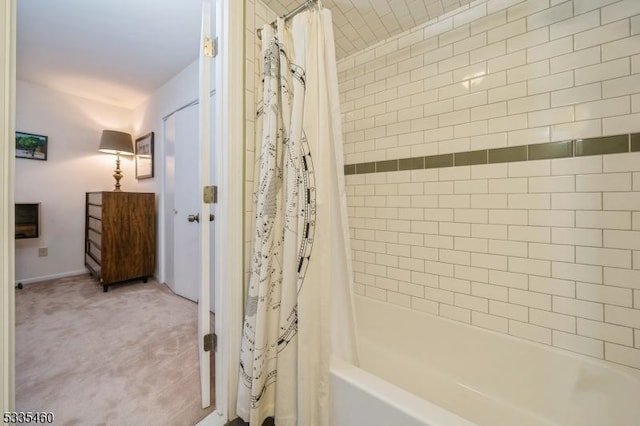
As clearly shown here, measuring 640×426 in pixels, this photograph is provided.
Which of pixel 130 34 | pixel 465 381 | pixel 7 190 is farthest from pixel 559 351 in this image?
pixel 130 34

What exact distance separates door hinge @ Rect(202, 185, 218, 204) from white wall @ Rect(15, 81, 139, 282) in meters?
2.96

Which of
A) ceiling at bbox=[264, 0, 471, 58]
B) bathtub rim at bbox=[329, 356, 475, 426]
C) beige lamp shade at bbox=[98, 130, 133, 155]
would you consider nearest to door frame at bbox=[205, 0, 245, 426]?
ceiling at bbox=[264, 0, 471, 58]

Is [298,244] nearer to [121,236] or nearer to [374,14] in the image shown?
[374,14]

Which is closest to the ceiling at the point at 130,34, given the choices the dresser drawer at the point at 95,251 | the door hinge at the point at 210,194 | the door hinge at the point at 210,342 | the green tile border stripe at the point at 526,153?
the green tile border stripe at the point at 526,153

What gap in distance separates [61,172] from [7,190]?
342 cm

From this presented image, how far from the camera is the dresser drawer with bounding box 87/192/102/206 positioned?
2.66 meters

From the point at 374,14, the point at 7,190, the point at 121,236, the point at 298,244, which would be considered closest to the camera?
the point at 7,190

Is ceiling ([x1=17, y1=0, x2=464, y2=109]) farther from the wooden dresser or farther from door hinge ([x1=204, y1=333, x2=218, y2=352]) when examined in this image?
door hinge ([x1=204, y1=333, x2=218, y2=352])

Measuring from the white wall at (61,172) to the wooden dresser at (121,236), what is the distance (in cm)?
33

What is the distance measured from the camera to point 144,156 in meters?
3.07

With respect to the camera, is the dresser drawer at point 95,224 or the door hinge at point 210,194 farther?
the dresser drawer at point 95,224

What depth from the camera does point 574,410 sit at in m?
1.00

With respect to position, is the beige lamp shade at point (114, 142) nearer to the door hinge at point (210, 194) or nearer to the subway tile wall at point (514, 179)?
the door hinge at point (210, 194)

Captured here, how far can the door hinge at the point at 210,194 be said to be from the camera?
1131 mm
